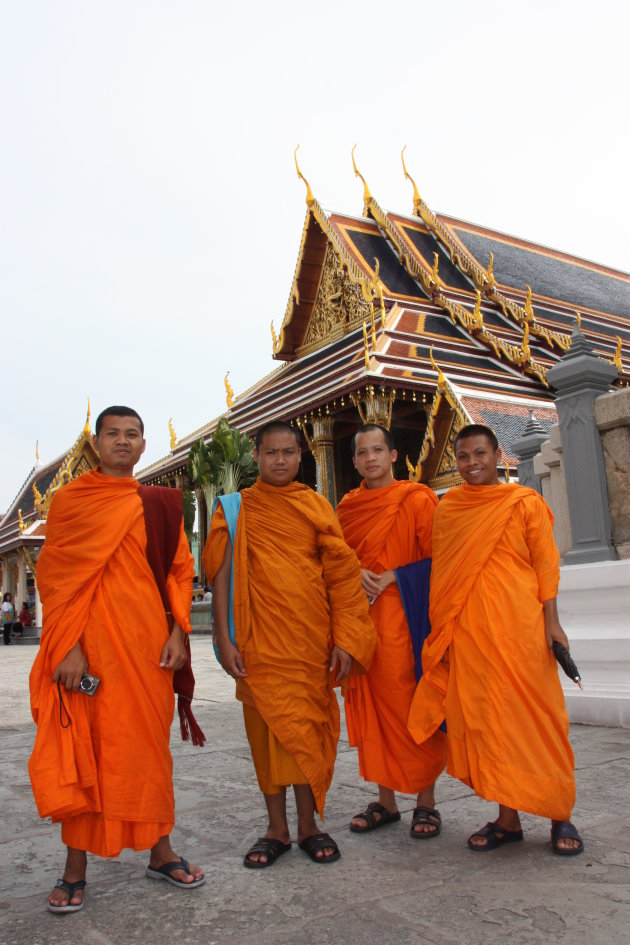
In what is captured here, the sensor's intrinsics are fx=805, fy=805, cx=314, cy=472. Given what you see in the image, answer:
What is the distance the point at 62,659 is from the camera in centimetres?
196

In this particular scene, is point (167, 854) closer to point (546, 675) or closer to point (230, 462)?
point (546, 675)

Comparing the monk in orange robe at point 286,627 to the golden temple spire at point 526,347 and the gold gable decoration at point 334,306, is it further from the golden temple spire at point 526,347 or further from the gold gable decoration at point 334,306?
the gold gable decoration at point 334,306

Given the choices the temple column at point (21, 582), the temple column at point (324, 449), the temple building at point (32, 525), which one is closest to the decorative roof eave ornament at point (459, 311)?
the temple column at point (324, 449)

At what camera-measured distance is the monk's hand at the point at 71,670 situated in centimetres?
194

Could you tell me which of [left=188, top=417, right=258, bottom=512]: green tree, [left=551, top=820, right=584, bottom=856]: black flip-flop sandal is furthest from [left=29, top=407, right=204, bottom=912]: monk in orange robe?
[left=188, top=417, right=258, bottom=512]: green tree

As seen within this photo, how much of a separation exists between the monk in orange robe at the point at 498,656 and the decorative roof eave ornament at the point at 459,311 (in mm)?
11529

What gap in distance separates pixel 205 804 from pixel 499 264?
16.1 m

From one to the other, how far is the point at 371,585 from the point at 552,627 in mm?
550

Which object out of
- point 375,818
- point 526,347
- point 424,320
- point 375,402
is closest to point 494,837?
point 375,818

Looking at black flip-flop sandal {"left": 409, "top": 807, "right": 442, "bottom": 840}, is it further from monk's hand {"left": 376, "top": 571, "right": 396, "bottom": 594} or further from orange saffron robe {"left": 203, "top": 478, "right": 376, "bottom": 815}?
monk's hand {"left": 376, "top": 571, "right": 396, "bottom": 594}

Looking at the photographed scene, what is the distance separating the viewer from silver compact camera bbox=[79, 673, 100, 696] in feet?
6.43

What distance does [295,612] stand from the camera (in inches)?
87.4

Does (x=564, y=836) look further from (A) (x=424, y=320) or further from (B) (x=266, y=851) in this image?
(A) (x=424, y=320)

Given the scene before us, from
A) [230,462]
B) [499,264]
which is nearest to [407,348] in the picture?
[230,462]
